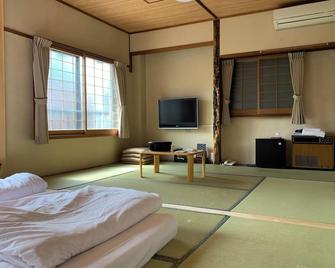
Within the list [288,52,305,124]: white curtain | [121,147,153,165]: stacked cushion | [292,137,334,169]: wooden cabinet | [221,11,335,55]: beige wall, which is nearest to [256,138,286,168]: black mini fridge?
[292,137,334,169]: wooden cabinet

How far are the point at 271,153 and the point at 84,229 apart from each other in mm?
4877

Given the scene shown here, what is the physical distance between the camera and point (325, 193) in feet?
12.0

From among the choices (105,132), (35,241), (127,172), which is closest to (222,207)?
(35,241)

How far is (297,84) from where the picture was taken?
5.79m

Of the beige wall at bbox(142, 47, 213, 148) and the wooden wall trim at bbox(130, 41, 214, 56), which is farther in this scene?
the beige wall at bbox(142, 47, 213, 148)

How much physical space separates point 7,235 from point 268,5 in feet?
18.4

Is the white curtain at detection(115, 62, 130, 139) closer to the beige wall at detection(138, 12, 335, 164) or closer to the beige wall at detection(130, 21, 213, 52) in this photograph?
the beige wall at detection(130, 21, 213, 52)

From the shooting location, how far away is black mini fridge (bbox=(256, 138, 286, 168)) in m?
5.72

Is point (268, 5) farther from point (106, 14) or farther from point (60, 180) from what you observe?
point (60, 180)

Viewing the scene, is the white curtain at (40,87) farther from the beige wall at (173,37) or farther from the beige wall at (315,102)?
the beige wall at (315,102)

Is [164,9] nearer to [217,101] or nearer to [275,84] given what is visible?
[217,101]

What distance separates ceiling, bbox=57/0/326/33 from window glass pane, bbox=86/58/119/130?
95cm

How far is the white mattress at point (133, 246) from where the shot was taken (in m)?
1.45

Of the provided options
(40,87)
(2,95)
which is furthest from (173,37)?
(2,95)
